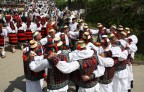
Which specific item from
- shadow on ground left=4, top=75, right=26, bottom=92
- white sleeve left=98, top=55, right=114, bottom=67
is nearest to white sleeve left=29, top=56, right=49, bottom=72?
white sleeve left=98, top=55, right=114, bottom=67

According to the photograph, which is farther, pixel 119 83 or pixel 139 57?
pixel 139 57

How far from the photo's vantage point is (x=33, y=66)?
5.59 m

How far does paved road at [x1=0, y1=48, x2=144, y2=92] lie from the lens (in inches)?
348

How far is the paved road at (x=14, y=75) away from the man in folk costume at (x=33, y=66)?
6.34 ft

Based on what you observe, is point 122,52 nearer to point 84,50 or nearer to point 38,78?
point 84,50

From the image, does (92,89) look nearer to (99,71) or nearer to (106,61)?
(99,71)

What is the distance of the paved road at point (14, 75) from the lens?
8.85 meters

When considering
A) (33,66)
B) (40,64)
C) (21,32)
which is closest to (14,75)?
(21,32)

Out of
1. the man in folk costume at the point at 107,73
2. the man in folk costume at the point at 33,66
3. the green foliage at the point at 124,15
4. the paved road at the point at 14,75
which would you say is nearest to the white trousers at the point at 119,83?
the man in folk costume at the point at 107,73

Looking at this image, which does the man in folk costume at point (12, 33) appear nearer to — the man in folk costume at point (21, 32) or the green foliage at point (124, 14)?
Answer: the man in folk costume at point (21, 32)

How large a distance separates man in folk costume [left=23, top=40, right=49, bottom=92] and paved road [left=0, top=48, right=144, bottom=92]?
1.93 m

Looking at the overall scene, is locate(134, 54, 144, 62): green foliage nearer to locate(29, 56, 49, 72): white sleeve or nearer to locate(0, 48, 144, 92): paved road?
locate(0, 48, 144, 92): paved road

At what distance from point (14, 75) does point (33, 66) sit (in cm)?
478

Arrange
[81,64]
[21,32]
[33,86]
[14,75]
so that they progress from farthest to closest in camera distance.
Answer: [21,32] < [14,75] < [33,86] < [81,64]
